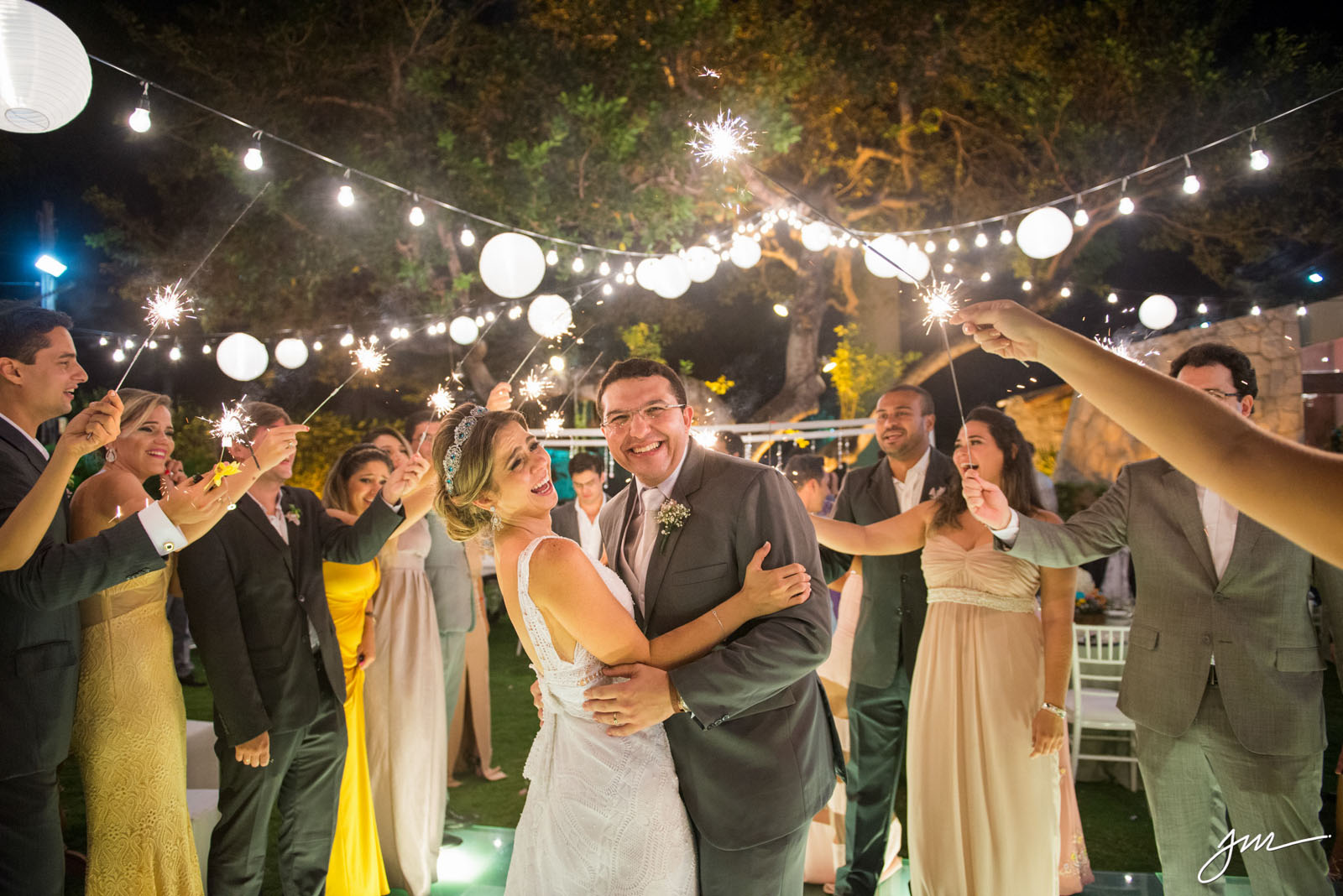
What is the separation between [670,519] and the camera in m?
2.06

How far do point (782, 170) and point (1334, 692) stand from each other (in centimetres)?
860

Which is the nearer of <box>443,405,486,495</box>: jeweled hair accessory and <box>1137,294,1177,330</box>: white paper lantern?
<box>443,405,486,495</box>: jeweled hair accessory

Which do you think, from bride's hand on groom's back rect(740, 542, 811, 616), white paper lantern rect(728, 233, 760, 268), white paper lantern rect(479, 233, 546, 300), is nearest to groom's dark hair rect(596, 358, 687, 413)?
bride's hand on groom's back rect(740, 542, 811, 616)

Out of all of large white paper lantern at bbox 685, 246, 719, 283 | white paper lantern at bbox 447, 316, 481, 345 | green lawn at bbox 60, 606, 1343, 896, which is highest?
large white paper lantern at bbox 685, 246, 719, 283

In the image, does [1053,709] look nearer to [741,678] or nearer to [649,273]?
[741,678]

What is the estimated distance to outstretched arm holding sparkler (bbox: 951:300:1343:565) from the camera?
84 cm

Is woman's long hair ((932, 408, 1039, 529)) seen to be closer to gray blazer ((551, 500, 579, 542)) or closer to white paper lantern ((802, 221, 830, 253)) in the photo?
gray blazer ((551, 500, 579, 542))

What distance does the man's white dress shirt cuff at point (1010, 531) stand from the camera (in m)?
2.64

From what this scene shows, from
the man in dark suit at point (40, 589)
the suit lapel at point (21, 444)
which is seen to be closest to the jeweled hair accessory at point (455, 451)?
the man in dark suit at point (40, 589)

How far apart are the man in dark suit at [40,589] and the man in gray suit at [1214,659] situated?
2487 millimetres

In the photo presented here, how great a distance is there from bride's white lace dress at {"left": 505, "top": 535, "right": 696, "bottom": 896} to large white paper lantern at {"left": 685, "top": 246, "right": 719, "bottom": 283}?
568 centimetres

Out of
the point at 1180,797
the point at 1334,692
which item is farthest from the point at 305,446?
the point at 1334,692

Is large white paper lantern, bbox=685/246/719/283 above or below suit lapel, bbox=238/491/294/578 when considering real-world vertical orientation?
above

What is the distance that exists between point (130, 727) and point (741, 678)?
207 centimetres
